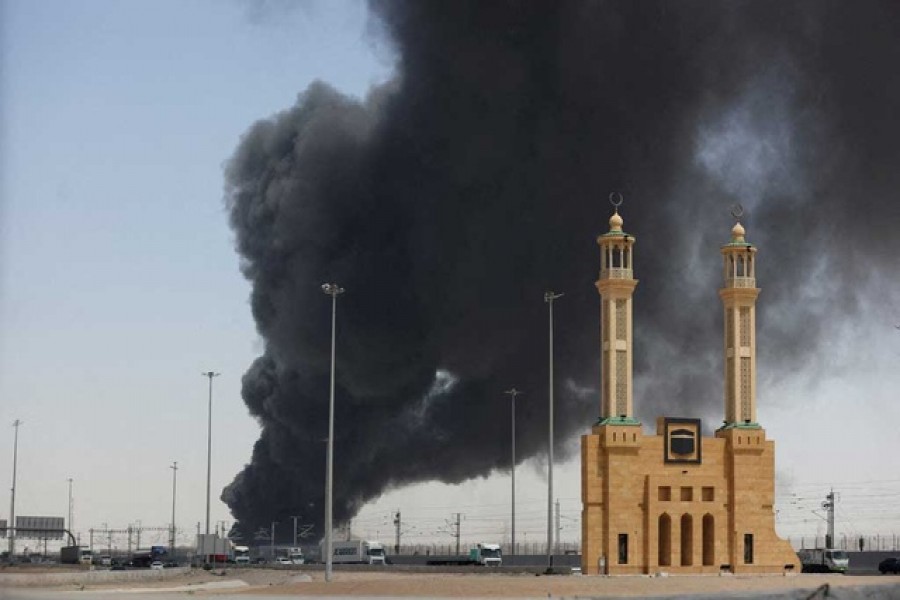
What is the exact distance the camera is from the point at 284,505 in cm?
18500

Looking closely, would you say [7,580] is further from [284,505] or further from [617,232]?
[284,505]

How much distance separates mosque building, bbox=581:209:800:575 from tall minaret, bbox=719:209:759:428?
0.05m

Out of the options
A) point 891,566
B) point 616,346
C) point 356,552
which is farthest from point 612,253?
point 356,552

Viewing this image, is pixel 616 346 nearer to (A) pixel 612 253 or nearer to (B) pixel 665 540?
(A) pixel 612 253

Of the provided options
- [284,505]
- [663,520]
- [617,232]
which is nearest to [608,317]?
[617,232]

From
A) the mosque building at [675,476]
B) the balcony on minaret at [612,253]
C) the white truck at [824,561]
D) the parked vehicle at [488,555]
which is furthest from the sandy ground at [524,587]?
the parked vehicle at [488,555]

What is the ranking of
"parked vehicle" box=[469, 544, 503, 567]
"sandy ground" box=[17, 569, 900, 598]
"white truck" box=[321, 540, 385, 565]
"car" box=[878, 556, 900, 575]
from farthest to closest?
"white truck" box=[321, 540, 385, 565] → "parked vehicle" box=[469, 544, 503, 567] → "car" box=[878, 556, 900, 575] → "sandy ground" box=[17, 569, 900, 598]

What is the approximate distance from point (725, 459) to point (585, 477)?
8008 mm

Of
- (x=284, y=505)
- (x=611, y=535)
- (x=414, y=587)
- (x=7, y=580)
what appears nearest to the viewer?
(x=414, y=587)

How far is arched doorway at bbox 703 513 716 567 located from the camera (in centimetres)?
8719

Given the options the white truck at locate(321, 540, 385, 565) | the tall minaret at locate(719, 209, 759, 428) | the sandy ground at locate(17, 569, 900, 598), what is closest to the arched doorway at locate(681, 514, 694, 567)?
the tall minaret at locate(719, 209, 759, 428)

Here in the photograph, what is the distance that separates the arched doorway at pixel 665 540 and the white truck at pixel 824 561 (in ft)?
42.4

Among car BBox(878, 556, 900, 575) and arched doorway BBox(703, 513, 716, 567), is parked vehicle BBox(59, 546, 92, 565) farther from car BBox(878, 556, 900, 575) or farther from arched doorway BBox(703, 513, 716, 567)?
car BBox(878, 556, 900, 575)

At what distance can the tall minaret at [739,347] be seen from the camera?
292ft
